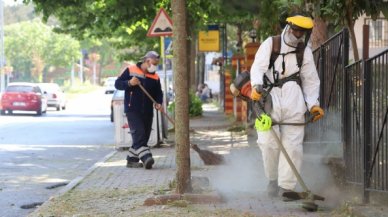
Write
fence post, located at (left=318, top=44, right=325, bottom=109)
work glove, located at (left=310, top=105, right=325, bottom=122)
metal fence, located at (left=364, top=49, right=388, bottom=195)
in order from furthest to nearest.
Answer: fence post, located at (left=318, top=44, right=325, bottom=109) < work glove, located at (left=310, top=105, right=325, bottom=122) < metal fence, located at (left=364, top=49, right=388, bottom=195)

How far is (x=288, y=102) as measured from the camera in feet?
23.2

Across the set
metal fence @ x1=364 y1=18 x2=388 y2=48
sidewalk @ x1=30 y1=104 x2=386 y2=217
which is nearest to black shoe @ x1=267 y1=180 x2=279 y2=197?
sidewalk @ x1=30 y1=104 x2=386 y2=217

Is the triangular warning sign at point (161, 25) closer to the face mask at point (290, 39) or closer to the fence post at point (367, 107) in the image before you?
the face mask at point (290, 39)

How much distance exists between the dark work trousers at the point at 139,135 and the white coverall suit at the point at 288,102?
4.00 meters

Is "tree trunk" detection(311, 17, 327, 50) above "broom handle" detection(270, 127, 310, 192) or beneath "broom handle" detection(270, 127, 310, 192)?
above

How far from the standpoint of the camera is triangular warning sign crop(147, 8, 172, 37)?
14.4m

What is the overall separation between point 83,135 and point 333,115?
12997 mm

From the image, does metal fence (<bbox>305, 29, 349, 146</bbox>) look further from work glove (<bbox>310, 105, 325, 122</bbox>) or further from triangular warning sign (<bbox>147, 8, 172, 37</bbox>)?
triangular warning sign (<bbox>147, 8, 172, 37</bbox>)

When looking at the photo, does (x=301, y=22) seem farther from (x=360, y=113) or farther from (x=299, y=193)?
(x=299, y=193)

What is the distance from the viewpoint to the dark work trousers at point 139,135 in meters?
10.9

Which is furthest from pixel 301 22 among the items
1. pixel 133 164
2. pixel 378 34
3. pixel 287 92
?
pixel 378 34

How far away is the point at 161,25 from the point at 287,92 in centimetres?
775

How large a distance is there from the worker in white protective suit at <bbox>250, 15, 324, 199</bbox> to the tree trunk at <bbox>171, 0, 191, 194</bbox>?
2.66 ft

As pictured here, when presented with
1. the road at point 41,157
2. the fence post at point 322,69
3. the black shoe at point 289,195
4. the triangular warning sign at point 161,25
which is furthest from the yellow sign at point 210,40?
the black shoe at point 289,195
